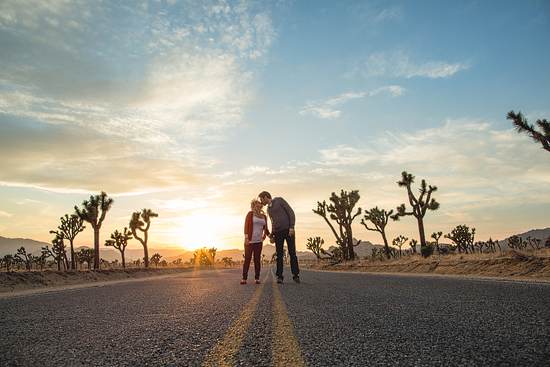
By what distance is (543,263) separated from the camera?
8484 mm

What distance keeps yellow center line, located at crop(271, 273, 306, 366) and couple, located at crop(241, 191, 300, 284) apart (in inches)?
168

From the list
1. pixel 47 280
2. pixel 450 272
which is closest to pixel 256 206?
pixel 450 272

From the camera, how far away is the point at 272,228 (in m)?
7.09

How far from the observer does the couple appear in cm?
683

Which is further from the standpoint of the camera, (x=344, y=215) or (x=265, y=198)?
(x=344, y=215)

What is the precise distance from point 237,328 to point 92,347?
0.92 metres

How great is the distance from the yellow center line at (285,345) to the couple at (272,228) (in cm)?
427

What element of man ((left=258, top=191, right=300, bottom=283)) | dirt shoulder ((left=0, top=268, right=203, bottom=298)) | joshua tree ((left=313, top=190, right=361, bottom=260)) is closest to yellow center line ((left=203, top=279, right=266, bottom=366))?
man ((left=258, top=191, right=300, bottom=283))

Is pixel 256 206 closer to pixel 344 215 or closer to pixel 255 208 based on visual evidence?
pixel 255 208

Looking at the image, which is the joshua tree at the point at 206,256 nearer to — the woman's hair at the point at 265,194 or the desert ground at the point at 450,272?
the desert ground at the point at 450,272

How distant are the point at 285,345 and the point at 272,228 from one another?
5.37 metres

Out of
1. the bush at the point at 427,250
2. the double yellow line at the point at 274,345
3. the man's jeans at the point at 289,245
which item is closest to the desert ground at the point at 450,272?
the man's jeans at the point at 289,245

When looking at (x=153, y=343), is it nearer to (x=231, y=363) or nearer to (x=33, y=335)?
(x=231, y=363)

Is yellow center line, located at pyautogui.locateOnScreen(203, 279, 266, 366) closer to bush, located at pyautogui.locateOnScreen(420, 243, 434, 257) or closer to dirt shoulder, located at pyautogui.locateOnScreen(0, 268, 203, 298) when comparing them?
dirt shoulder, located at pyautogui.locateOnScreen(0, 268, 203, 298)
